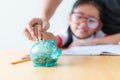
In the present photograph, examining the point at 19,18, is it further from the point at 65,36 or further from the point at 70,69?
the point at 70,69

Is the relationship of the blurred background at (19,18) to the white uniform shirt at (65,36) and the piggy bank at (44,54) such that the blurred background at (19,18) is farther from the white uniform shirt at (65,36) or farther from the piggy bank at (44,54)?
the piggy bank at (44,54)

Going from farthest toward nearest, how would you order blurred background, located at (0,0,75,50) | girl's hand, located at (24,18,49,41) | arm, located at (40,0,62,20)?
blurred background, located at (0,0,75,50) → arm, located at (40,0,62,20) → girl's hand, located at (24,18,49,41)

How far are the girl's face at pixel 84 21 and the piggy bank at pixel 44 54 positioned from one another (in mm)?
352

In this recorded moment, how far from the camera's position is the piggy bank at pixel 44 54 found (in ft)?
2.77

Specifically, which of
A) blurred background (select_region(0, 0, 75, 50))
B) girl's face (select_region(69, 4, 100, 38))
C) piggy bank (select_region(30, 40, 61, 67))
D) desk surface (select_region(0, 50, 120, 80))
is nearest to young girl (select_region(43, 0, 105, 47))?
girl's face (select_region(69, 4, 100, 38))

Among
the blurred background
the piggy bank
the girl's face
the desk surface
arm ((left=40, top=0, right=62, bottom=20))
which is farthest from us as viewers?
the blurred background

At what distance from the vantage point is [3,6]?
1898 millimetres

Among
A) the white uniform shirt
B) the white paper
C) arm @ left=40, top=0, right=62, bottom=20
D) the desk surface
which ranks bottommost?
the desk surface

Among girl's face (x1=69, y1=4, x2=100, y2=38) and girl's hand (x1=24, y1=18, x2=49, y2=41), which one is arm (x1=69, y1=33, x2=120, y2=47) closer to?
girl's face (x1=69, y1=4, x2=100, y2=38)

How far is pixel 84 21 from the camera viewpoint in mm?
Result: 1174

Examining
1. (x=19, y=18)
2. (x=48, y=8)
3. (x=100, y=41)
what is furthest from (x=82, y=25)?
(x=19, y=18)

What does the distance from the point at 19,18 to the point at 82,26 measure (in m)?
0.80

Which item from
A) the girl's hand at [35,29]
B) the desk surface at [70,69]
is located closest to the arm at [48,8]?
the girl's hand at [35,29]

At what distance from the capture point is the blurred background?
1.88 meters
